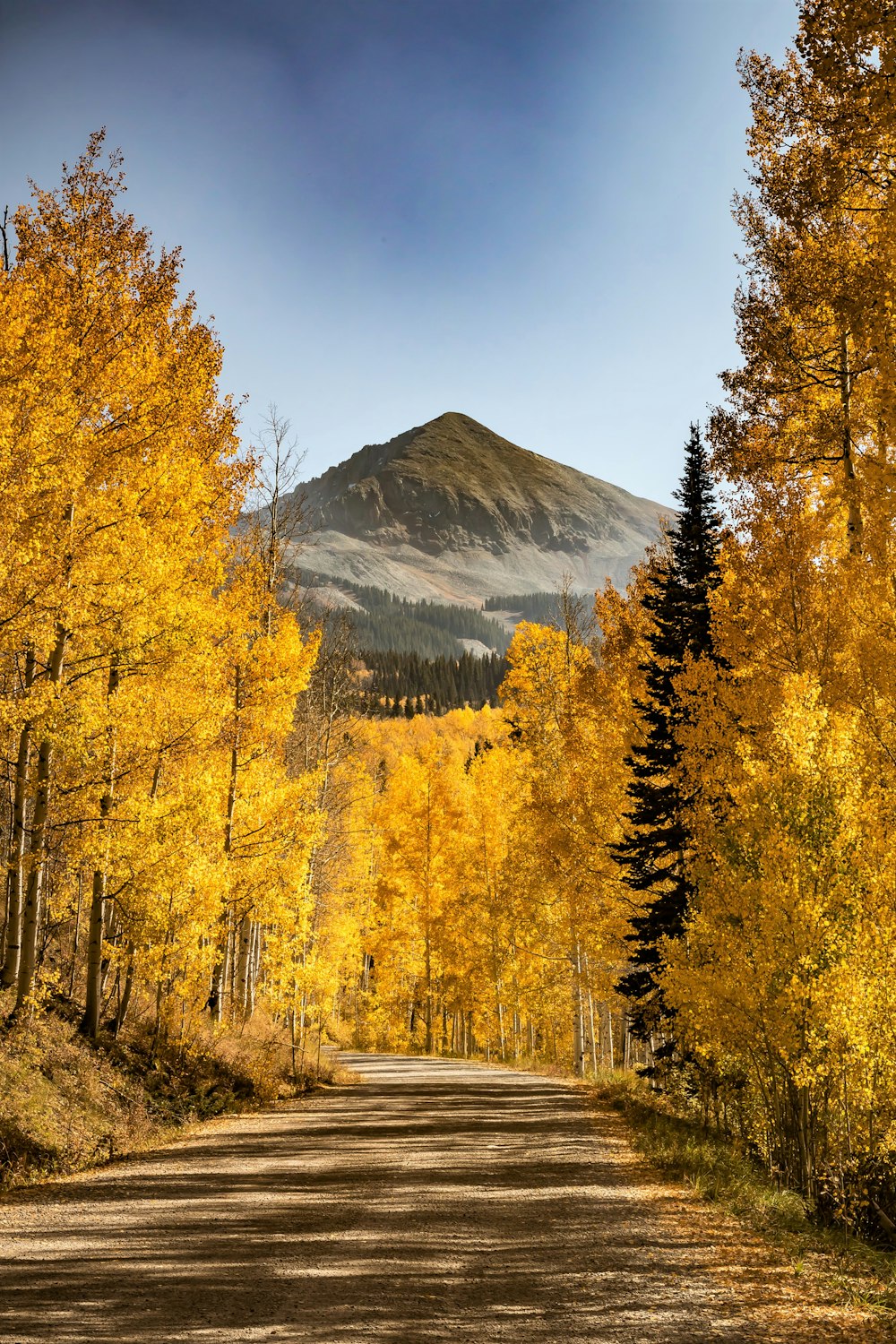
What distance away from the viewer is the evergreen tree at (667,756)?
15289mm

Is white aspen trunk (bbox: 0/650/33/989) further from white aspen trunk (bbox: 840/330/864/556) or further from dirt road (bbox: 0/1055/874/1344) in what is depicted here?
white aspen trunk (bbox: 840/330/864/556)

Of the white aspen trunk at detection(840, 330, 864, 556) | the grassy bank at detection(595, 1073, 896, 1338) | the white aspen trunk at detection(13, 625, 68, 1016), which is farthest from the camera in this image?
the white aspen trunk at detection(840, 330, 864, 556)

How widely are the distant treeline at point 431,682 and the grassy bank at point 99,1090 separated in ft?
293

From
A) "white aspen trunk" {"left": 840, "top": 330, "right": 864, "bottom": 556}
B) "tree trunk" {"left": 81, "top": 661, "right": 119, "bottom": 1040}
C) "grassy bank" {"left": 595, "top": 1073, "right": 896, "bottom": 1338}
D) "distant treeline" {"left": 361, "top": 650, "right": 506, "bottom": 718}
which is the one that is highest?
"distant treeline" {"left": 361, "top": 650, "right": 506, "bottom": 718}

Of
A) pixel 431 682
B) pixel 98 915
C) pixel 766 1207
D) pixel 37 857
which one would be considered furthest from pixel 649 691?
pixel 431 682

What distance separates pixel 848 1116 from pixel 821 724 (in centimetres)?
453

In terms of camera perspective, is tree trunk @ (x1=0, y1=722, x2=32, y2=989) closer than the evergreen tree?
Yes

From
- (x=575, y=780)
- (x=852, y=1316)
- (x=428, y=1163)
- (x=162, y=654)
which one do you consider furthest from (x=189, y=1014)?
(x=852, y=1316)

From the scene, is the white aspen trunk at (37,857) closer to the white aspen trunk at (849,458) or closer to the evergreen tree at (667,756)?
the evergreen tree at (667,756)

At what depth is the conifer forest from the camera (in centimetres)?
956

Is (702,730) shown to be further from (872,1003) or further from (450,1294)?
(450,1294)

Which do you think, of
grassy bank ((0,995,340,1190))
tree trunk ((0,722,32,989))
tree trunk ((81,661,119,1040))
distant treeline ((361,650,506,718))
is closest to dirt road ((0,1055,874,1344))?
grassy bank ((0,995,340,1190))

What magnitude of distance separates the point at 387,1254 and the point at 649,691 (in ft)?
37.6

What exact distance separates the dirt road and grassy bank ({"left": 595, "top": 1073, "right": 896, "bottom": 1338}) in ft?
0.99
